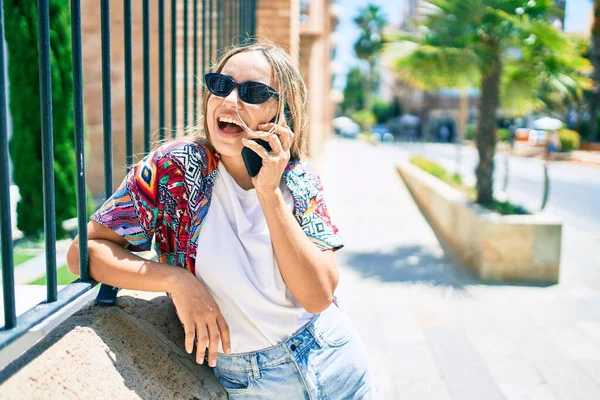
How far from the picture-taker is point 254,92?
1.60m

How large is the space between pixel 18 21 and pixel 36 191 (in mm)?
1911

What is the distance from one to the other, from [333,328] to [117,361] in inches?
24.8

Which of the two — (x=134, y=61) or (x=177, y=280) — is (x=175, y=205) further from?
(x=134, y=61)

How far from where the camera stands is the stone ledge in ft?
4.00

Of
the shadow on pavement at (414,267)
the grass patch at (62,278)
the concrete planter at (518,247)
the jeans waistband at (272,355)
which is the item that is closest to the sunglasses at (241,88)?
the jeans waistband at (272,355)

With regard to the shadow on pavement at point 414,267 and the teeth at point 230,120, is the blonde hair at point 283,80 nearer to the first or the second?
the teeth at point 230,120

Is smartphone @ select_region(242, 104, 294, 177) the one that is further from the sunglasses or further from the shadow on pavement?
the shadow on pavement

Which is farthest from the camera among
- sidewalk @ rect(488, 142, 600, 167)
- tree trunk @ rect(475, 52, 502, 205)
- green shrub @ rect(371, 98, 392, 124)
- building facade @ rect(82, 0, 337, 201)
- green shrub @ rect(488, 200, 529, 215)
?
green shrub @ rect(371, 98, 392, 124)

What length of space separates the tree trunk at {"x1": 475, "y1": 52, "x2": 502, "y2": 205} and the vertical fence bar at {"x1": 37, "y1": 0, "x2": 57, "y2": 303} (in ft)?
19.2

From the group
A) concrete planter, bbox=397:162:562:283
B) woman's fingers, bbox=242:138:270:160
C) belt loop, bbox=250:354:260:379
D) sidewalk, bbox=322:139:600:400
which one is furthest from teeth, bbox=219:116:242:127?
concrete planter, bbox=397:162:562:283

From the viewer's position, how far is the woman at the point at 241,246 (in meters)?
1.52

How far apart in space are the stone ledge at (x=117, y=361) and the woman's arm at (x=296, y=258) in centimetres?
40

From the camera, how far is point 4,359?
1194 mm

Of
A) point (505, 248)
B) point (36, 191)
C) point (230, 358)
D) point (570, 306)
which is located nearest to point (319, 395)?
point (230, 358)
